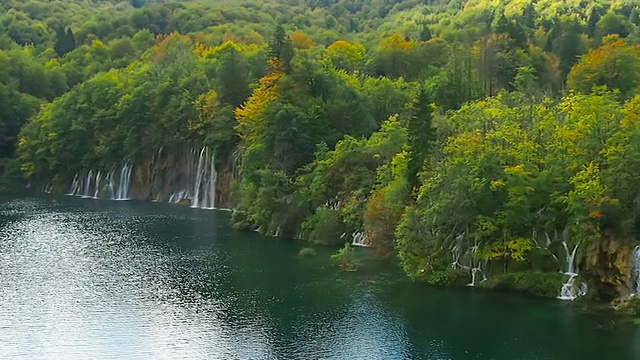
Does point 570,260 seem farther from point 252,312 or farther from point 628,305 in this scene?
point 252,312

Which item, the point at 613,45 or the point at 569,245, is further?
the point at 613,45

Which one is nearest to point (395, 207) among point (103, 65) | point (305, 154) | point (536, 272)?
point (536, 272)

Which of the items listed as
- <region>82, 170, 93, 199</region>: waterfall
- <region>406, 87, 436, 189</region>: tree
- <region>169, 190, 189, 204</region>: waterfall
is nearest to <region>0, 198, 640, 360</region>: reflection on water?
<region>406, 87, 436, 189</region>: tree

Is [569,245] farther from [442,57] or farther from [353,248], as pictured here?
[442,57]

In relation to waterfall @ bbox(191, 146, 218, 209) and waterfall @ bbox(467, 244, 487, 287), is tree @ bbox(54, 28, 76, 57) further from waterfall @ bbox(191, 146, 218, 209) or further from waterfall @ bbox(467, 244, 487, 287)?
waterfall @ bbox(467, 244, 487, 287)

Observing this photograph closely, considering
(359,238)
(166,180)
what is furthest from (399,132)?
(166,180)

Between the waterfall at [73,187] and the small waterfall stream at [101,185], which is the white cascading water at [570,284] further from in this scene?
the waterfall at [73,187]
